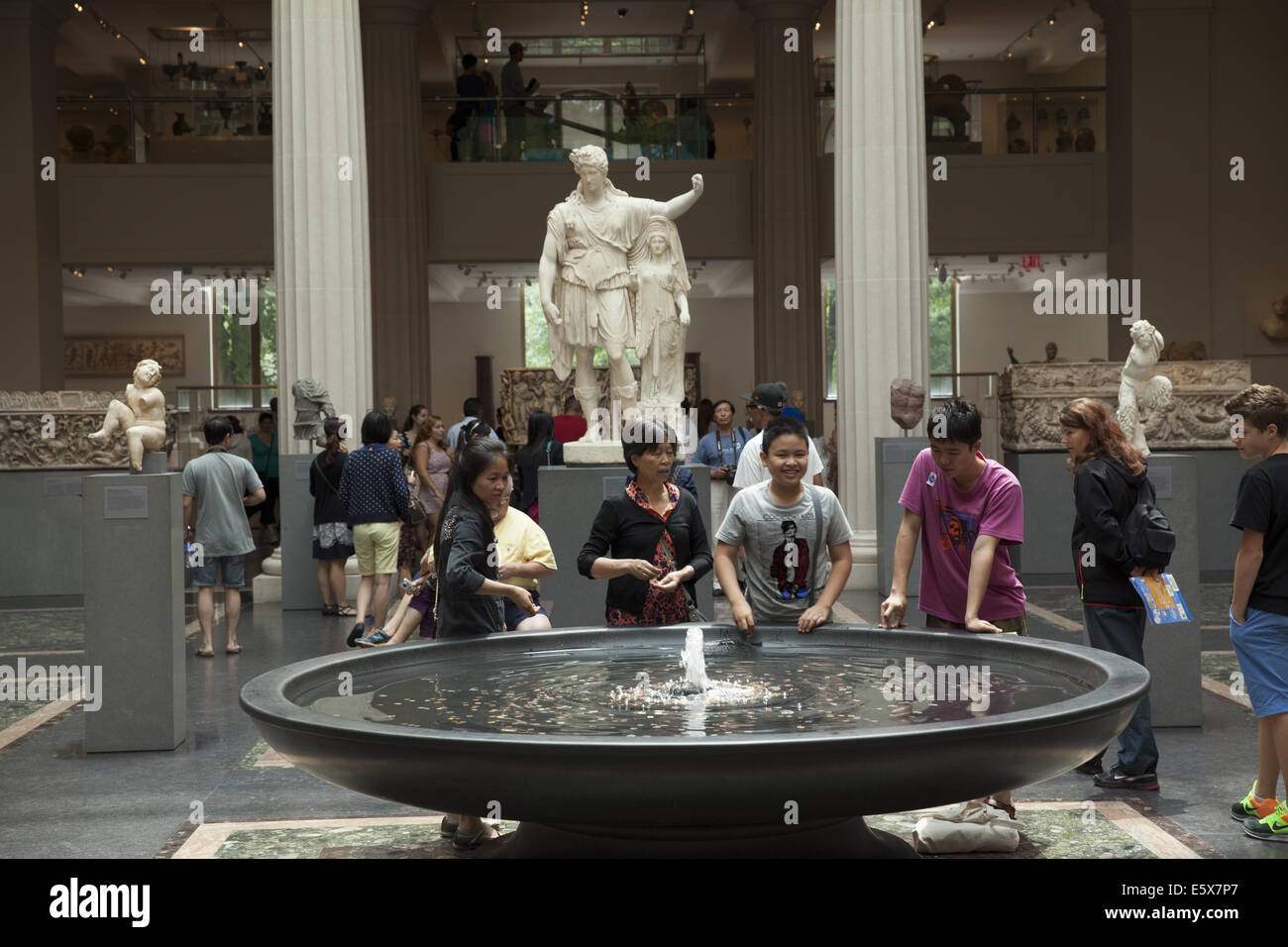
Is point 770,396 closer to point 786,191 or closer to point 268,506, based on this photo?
point 786,191

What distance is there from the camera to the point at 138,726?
7.14 metres

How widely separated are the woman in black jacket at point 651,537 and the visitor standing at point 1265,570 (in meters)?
2.01

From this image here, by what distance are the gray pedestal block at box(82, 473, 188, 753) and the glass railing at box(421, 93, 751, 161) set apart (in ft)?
49.2

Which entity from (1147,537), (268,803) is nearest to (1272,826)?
(1147,537)

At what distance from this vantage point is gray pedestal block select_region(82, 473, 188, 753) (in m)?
7.14

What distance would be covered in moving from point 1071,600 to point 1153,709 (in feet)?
16.0

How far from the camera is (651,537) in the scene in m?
5.75

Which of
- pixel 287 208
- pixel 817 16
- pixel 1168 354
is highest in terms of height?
pixel 817 16

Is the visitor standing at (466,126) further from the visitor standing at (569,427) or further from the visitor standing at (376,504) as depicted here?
the visitor standing at (376,504)

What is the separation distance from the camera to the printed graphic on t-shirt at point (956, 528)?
5.14 metres

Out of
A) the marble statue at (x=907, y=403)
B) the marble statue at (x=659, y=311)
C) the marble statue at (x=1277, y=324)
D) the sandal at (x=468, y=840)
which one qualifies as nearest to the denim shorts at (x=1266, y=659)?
the sandal at (x=468, y=840)

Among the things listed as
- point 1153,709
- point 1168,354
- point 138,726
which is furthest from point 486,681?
point 1168,354
